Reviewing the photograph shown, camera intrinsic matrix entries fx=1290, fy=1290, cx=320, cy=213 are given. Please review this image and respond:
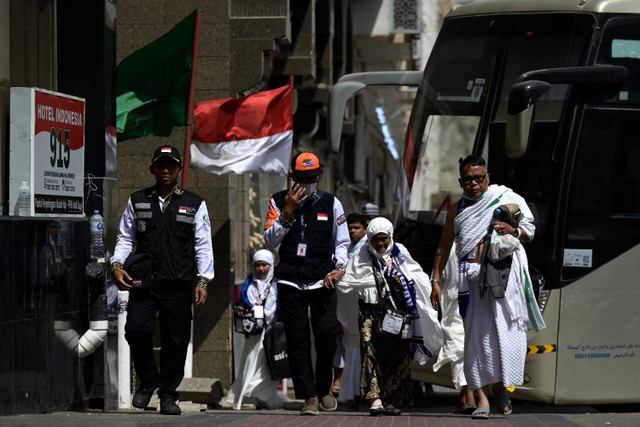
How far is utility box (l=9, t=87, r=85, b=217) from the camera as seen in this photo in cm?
912

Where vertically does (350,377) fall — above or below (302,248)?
below

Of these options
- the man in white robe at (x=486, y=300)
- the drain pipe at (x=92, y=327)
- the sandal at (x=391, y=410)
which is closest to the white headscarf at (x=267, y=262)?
the drain pipe at (x=92, y=327)

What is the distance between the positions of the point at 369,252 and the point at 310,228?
1.90 feet

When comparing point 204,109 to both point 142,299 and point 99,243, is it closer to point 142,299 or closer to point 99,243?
point 99,243

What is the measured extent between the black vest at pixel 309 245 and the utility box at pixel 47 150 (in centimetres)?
167

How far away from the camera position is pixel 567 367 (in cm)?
1003

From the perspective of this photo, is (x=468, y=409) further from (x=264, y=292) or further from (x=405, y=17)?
(x=405, y=17)

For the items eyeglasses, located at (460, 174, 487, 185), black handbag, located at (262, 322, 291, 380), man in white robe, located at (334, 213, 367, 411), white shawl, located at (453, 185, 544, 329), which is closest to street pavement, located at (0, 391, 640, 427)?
white shawl, located at (453, 185, 544, 329)

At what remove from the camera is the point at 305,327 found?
30.6 feet

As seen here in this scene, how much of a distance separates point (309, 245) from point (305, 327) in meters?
0.60

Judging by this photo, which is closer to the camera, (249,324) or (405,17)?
(249,324)

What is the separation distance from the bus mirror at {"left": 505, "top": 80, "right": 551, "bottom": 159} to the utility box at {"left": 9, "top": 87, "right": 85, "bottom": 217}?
10.9 feet

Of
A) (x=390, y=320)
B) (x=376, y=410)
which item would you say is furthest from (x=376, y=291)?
(x=376, y=410)

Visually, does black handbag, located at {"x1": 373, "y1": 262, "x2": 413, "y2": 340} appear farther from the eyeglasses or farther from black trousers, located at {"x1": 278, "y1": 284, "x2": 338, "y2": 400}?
the eyeglasses
